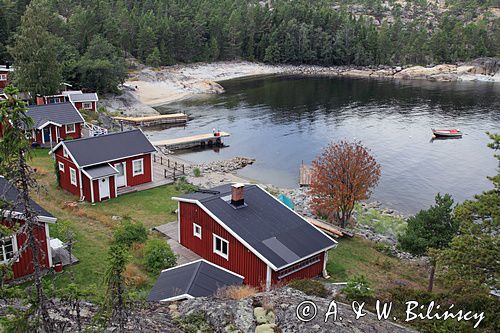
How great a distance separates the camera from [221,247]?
2317 centimetres

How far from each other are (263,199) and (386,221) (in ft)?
48.3

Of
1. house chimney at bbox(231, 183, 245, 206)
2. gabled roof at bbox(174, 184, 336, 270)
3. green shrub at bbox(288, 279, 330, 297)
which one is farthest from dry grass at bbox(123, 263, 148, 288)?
green shrub at bbox(288, 279, 330, 297)

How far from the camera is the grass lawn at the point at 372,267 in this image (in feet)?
77.4

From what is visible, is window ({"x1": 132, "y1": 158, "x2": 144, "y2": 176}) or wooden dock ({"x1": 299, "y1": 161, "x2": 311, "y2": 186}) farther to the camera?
wooden dock ({"x1": 299, "y1": 161, "x2": 311, "y2": 186})

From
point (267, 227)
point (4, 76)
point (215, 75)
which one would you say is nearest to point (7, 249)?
point (267, 227)

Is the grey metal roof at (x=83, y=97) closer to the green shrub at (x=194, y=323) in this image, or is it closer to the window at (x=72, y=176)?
the window at (x=72, y=176)

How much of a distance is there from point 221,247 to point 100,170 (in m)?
12.6

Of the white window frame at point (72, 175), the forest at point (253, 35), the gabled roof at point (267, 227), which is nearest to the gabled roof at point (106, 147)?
the white window frame at point (72, 175)

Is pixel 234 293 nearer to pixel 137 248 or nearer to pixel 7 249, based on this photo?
pixel 137 248

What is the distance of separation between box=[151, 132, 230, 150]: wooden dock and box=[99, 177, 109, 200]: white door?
22705 mm

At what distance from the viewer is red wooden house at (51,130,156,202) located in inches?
1230

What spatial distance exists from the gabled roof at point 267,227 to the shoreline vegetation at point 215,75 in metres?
48.2

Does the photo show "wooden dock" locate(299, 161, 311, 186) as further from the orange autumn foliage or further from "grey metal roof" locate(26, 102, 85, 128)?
"grey metal roof" locate(26, 102, 85, 128)

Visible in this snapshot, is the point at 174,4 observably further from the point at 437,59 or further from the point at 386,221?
the point at 386,221
